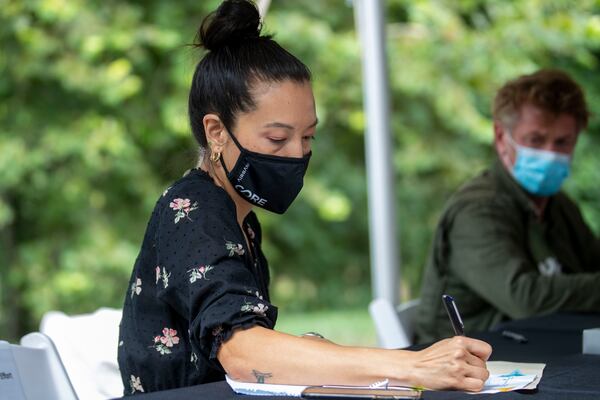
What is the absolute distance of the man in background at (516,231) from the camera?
3.12 meters

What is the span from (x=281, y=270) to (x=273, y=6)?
8.50ft

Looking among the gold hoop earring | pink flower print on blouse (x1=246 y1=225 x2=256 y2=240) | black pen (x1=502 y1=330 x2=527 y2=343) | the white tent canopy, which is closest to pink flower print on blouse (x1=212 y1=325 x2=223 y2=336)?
the gold hoop earring

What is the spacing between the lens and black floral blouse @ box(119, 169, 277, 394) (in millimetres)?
1692

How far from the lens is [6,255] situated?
876 cm

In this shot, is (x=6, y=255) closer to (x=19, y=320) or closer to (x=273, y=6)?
(x=19, y=320)

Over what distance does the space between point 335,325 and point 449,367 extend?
8708 mm

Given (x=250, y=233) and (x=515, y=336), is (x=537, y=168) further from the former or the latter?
(x=250, y=233)

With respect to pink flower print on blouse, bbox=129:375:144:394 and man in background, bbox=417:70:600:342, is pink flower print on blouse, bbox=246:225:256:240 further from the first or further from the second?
man in background, bbox=417:70:600:342

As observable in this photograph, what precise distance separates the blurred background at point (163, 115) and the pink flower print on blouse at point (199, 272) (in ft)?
18.8

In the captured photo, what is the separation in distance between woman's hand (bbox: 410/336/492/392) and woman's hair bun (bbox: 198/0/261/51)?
764mm

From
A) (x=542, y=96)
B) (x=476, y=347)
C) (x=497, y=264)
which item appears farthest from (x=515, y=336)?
(x=542, y=96)

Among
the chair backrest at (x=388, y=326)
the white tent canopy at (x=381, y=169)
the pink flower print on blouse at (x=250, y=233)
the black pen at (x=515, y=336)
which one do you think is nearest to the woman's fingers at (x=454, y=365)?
the pink flower print on blouse at (x=250, y=233)

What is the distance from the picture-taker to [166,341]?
75.3 inches

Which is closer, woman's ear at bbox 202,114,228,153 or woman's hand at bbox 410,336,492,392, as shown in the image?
woman's hand at bbox 410,336,492,392
